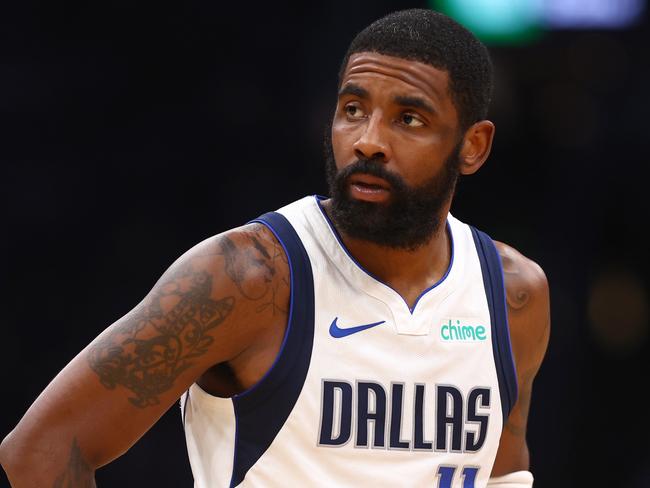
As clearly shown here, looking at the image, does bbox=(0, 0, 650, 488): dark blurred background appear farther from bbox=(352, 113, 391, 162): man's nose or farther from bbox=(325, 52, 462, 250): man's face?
bbox=(352, 113, 391, 162): man's nose

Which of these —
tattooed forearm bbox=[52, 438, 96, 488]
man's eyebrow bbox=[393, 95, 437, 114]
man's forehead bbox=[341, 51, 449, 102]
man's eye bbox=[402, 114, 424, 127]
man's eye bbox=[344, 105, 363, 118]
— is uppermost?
man's forehead bbox=[341, 51, 449, 102]

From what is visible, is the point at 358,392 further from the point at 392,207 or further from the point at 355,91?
the point at 355,91

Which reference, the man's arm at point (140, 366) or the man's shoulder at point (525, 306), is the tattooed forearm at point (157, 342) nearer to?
the man's arm at point (140, 366)

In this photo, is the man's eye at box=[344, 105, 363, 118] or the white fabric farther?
the white fabric

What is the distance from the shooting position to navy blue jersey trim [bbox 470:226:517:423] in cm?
334

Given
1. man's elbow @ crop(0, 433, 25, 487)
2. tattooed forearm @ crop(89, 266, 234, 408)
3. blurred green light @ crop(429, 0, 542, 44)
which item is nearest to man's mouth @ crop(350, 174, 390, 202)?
tattooed forearm @ crop(89, 266, 234, 408)

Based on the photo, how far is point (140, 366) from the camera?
2801mm

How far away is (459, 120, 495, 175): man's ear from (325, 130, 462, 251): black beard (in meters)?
0.06

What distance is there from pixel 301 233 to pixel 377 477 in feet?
2.29

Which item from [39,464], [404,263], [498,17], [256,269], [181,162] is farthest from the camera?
[498,17]

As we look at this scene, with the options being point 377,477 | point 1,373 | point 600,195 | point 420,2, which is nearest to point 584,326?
point 600,195

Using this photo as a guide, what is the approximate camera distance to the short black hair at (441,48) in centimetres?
317

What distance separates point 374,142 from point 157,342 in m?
0.79

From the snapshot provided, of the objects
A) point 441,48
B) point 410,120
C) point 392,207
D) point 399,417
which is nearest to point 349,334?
point 399,417
